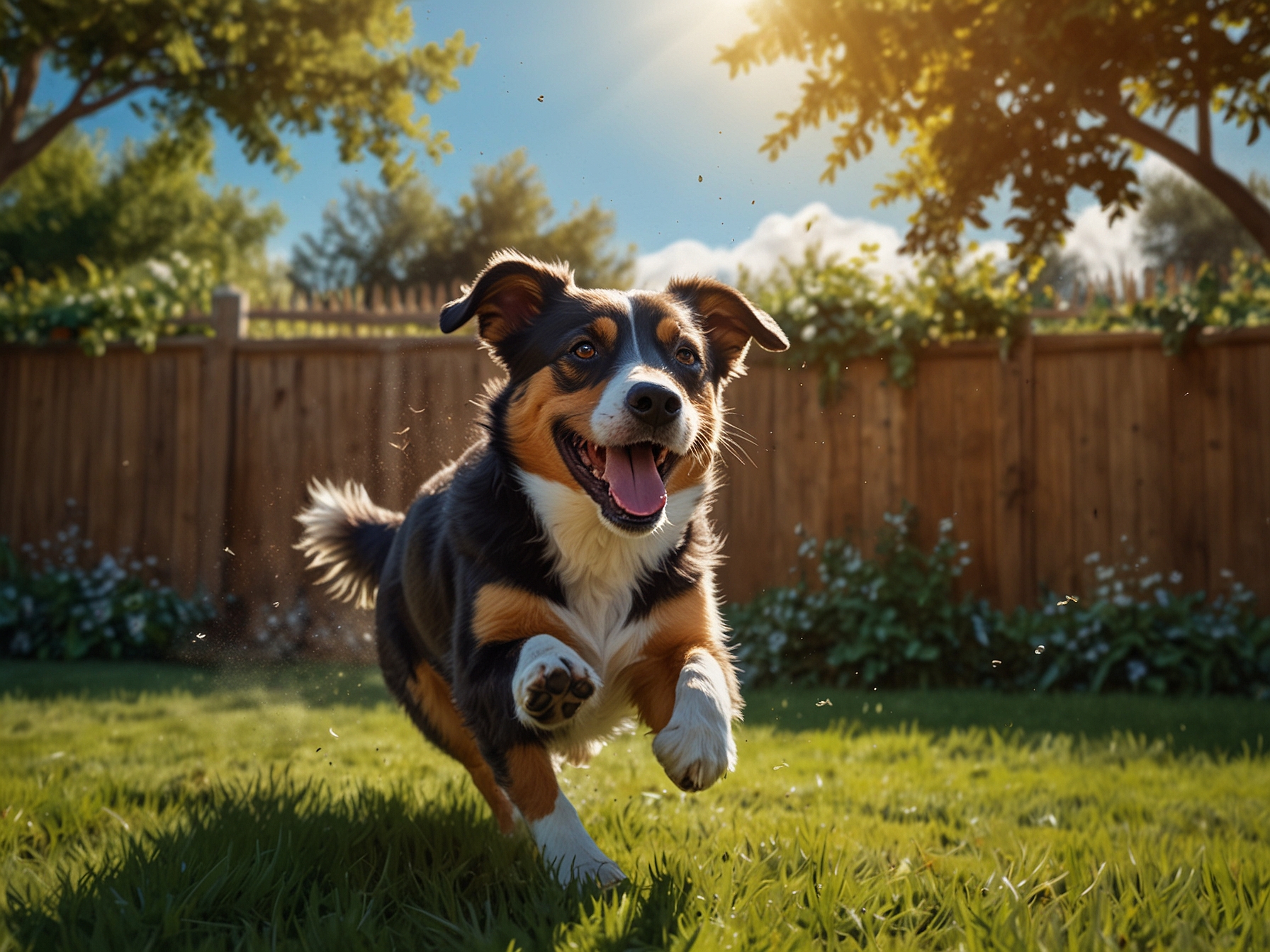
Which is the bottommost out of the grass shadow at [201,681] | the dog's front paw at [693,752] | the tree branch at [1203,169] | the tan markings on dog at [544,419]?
the grass shadow at [201,681]

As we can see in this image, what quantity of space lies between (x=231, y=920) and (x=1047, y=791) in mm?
3002

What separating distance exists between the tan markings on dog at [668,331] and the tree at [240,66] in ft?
28.1

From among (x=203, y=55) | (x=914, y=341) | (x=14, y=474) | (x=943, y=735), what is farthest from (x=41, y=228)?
(x=943, y=735)

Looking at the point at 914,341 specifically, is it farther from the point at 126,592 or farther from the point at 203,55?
the point at 203,55

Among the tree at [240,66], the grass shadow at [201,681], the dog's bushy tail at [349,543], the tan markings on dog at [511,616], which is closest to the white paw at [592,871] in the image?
the tan markings on dog at [511,616]

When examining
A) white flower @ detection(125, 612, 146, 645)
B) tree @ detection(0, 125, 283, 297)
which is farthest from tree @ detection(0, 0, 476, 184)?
tree @ detection(0, 125, 283, 297)

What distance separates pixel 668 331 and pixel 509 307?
→ 0.55 meters

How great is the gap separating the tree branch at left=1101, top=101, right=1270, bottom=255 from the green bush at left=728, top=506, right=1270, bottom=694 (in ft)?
7.89

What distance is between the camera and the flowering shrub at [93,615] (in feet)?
24.6

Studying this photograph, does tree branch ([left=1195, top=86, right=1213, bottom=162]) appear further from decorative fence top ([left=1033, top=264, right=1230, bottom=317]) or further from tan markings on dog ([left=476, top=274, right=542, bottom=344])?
tan markings on dog ([left=476, top=274, right=542, bottom=344])

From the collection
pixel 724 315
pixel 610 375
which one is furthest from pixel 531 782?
pixel 724 315

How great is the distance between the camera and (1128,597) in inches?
258

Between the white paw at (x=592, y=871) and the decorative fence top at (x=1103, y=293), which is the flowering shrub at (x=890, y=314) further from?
the white paw at (x=592, y=871)

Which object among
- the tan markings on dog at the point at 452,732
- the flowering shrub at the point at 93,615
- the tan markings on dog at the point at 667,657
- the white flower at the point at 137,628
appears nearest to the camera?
the tan markings on dog at the point at 667,657
